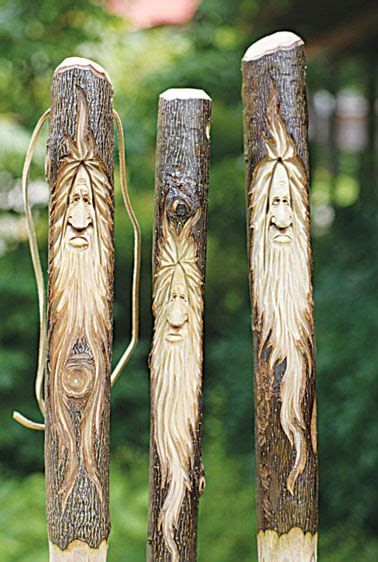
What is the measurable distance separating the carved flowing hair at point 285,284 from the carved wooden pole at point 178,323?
94 millimetres

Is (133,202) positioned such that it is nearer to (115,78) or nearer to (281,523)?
(115,78)

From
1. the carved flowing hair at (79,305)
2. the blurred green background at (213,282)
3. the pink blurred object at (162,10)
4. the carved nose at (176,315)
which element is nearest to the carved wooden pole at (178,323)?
the carved nose at (176,315)

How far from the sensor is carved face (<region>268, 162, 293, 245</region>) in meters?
1.36

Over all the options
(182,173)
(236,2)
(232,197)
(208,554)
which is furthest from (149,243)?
(182,173)

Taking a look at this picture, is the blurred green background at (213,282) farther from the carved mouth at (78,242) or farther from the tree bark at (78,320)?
the carved mouth at (78,242)

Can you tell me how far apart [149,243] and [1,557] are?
1.50 m

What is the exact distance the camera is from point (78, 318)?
130 cm

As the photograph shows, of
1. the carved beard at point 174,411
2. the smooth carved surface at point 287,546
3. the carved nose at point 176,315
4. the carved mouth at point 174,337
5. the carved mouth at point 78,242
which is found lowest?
the smooth carved surface at point 287,546

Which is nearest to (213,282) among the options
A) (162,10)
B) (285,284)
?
(162,10)

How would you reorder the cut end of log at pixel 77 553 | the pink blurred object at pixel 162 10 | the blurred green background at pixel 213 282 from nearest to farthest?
the cut end of log at pixel 77 553 → the blurred green background at pixel 213 282 → the pink blurred object at pixel 162 10

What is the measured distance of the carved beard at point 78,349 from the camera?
1.28m

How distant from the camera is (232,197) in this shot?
145 inches

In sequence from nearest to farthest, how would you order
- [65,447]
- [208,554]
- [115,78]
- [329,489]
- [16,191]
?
[65,447], [208,554], [329,489], [16,191], [115,78]

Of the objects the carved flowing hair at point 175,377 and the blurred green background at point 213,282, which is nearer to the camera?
the carved flowing hair at point 175,377
